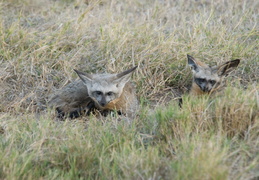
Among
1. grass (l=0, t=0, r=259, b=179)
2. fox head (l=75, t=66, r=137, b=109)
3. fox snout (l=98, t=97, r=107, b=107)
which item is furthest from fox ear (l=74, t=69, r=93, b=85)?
grass (l=0, t=0, r=259, b=179)

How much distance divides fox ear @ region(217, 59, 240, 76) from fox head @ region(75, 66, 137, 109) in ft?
3.99

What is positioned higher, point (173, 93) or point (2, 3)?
point (2, 3)

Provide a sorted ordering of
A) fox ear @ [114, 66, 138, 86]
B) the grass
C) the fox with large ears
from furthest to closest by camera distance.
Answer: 1. the fox with large ears
2. fox ear @ [114, 66, 138, 86]
3. the grass

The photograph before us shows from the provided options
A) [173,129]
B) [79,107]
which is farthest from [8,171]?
[79,107]

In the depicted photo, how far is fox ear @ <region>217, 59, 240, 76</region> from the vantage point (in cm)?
606

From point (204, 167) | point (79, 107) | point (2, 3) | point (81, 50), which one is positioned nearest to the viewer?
point (204, 167)

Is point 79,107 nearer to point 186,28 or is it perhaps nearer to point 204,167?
point 186,28

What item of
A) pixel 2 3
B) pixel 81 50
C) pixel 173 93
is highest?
pixel 2 3

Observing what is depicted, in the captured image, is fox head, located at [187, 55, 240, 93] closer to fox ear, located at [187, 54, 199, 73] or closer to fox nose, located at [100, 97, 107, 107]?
fox ear, located at [187, 54, 199, 73]

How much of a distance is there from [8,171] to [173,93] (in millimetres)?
3118

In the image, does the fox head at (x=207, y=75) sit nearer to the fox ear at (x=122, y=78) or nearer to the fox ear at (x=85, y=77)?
the fox ear at (x=122, y=78)

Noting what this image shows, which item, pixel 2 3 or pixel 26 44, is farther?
pixel 2 3

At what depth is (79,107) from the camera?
634 cm

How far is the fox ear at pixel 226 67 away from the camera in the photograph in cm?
606
